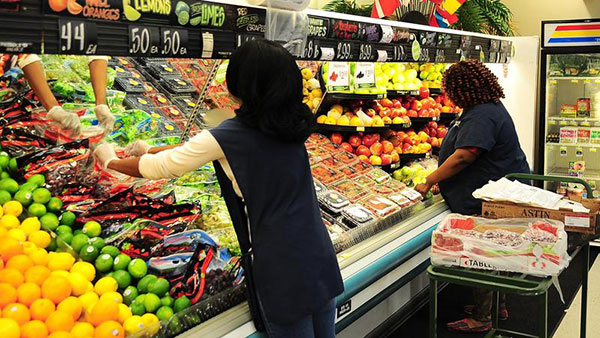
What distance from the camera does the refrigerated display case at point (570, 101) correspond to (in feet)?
22.2

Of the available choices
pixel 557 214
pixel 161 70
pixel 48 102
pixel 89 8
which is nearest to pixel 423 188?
pixel 557 214

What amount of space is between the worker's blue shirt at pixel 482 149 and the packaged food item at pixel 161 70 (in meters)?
2.00

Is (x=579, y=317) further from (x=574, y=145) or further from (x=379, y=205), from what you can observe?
(x=574, y=145)

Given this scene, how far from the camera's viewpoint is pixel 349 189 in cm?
413

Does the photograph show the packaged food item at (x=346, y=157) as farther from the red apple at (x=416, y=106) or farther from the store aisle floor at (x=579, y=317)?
the store aisle floor at (x=579, y=317)

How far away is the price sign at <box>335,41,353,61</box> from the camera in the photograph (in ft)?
11.0

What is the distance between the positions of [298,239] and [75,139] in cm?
124

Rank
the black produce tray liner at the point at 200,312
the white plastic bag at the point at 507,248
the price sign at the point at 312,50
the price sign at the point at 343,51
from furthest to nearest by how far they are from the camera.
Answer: the price sign at the point at 343,51 → the price sign at the point at 312,50 → the white plastic bag at the point at 507,248 → the black produce tray liner at the point at 200,312

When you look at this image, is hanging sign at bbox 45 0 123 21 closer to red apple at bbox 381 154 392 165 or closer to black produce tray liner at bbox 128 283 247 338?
black produce tray liner at bbox 128 283 247 338

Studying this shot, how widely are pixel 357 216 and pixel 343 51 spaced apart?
1004 millimetres

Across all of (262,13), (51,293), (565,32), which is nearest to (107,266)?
(51,293)

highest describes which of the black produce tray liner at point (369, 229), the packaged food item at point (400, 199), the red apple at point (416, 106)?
the red apple at point (416, 106)

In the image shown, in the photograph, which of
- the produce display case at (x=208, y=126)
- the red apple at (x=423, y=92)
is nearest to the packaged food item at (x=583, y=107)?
the produce display case at (x=208, y=126)

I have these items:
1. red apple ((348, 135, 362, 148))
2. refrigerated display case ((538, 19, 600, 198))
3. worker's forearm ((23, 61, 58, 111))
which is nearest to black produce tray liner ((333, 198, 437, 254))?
red apple ((348, 135, 362, 148))
